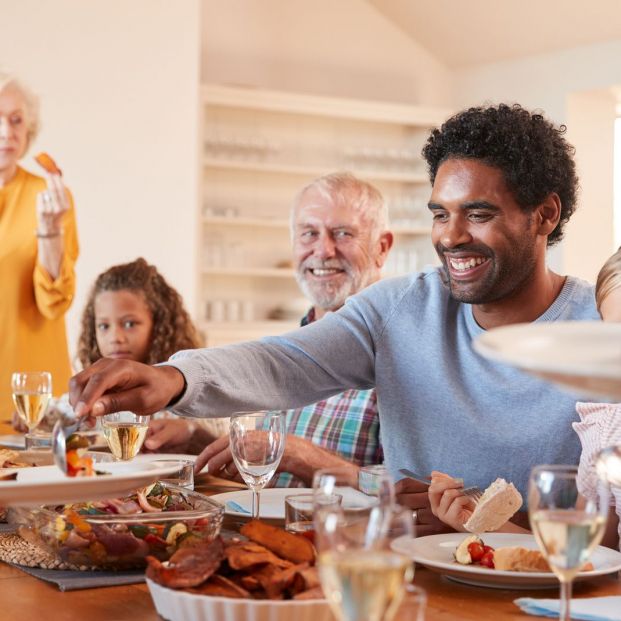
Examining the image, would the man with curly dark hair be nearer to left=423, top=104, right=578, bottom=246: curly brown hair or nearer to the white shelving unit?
left=423, top=104, right=578, bottom=246: curly brown hair

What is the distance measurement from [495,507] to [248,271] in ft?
15.1

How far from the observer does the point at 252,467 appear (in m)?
1.51

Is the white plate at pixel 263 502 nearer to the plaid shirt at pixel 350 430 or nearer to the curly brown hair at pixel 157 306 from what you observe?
the plaid shirt at pixel 350 430

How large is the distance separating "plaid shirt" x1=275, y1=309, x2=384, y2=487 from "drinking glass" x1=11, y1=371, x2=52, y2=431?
0.59 meters

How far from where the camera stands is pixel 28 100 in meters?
4.65

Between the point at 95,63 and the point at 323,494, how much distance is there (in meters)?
4.17

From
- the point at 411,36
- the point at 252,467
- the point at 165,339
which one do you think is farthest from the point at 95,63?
the point at 252,467

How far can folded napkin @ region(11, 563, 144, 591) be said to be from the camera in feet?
4.14

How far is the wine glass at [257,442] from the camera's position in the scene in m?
1.49

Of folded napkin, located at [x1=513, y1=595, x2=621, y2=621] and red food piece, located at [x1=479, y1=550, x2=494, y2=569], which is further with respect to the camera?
red food piece, located at [x1=479, y1=550, x2=494, y2=569]

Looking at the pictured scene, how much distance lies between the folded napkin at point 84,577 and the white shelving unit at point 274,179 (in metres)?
4.39

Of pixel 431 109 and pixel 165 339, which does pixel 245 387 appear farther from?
pixel 431 109

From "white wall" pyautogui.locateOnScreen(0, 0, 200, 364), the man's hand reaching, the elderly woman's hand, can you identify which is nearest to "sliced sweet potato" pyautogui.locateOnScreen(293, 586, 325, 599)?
the man's hand reaching

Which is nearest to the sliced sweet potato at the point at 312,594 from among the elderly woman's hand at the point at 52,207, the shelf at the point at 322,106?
the elderly woman's hand at the point at 52,207
